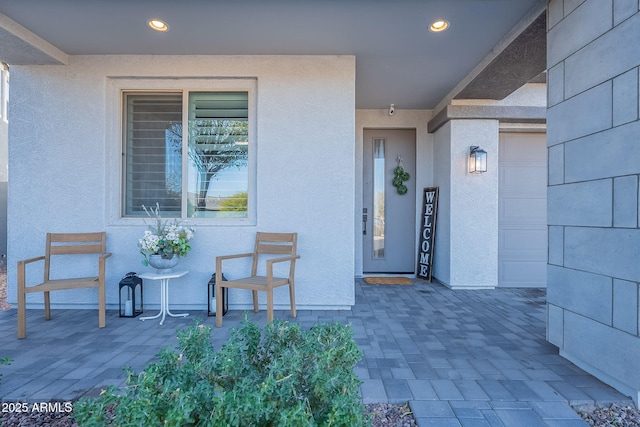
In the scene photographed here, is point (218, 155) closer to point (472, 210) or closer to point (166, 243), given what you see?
point (166, 243)

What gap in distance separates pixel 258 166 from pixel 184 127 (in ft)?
3.07

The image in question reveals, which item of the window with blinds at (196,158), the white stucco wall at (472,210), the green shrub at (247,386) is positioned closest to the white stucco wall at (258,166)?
the window with blinds at (196,158)

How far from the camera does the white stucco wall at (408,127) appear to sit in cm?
497

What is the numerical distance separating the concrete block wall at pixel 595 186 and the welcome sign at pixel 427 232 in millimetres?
2378

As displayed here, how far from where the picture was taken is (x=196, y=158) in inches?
138

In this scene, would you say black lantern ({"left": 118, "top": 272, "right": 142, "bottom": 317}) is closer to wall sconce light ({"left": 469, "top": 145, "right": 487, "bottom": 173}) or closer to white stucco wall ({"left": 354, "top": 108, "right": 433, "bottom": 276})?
white stucco wall ({"left": 354, "top": 108, "right": 433, "bottom": 276})

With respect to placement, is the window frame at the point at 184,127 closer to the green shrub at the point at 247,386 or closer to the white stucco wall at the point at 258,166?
the white stucco wall at the point at 258,166

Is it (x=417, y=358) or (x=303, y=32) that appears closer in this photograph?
(x=417, y=358)

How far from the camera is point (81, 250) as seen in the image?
10.3ft

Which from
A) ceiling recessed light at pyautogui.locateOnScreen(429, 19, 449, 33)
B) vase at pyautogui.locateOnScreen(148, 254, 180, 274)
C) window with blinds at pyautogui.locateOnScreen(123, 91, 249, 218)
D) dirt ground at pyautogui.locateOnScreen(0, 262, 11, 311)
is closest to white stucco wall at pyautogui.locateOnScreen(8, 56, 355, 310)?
window with blinds at pyautogui.locateOnScreen(123, 91, 249, 218)

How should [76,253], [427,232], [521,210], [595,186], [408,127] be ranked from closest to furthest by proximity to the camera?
[595,186] < [76,253] < [521,210] < [427,232] < [408,127]

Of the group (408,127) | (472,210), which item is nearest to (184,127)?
(408,127)

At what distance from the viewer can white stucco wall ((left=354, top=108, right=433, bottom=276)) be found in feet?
16.3

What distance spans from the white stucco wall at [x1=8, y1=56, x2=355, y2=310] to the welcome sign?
193 centimetres
